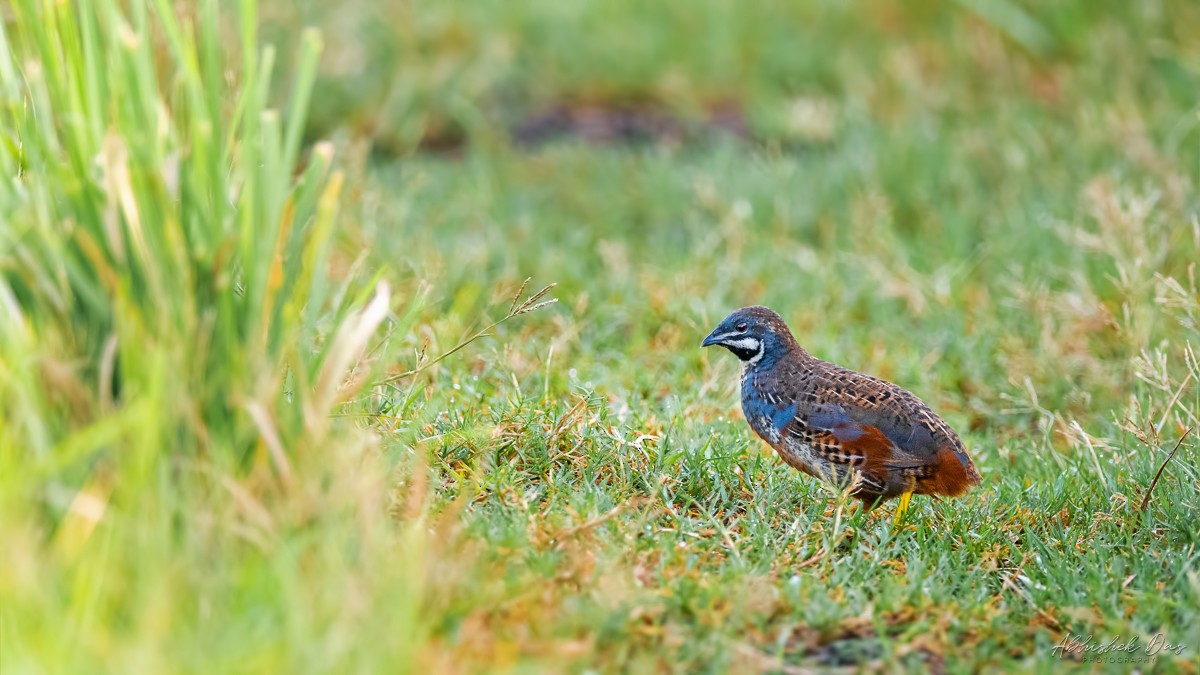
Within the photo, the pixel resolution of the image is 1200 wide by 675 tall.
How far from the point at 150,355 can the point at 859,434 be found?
2.13 meters

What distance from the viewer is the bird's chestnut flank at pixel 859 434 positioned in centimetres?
411

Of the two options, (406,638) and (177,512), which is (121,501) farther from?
(406,638)

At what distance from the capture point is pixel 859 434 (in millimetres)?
4164

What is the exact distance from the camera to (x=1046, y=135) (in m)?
7.70

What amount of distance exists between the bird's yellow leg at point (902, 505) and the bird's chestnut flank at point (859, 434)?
0.02m

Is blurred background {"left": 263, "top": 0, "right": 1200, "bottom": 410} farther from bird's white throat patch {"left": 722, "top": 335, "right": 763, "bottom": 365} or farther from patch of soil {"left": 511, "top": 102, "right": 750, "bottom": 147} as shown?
bird's white throat patch {"left": 722, "top": 335, "right": 763, "bottom": 365}

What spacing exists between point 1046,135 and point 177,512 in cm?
600

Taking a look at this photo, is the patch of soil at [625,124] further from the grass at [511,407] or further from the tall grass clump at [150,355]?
the tall grass clump at [150,355]

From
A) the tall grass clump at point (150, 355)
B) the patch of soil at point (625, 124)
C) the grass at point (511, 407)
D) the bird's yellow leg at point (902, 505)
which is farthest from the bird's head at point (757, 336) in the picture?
the patch of soil at point (625, 124)

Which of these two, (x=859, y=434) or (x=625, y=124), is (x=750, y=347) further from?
(x=625, y=124)

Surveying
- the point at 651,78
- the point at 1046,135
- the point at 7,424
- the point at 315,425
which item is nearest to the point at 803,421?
the point at 315,425

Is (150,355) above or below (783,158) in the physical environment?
above

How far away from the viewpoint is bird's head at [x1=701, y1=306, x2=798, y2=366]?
15.1 feet
